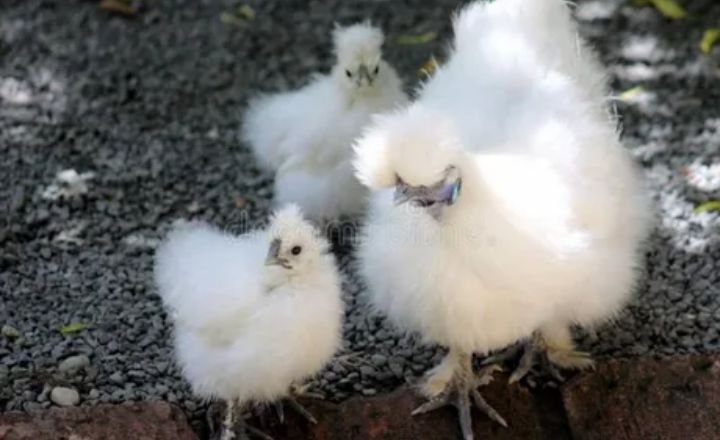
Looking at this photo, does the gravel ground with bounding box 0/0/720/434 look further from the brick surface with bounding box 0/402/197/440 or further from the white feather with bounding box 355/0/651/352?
the white feather with bounding box 355/0/651/352

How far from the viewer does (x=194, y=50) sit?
6234 millimetres

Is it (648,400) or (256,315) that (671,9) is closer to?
(648,400)

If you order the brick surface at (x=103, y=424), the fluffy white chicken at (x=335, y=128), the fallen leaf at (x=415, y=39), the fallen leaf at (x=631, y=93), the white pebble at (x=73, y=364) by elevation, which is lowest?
the brick surface at (x=103, y=424)

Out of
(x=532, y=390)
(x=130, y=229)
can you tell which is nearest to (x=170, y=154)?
(x=130, y=229)

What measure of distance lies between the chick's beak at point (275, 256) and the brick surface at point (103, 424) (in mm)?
566

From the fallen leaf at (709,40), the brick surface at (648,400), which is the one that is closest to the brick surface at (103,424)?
the brick surface at (648,400)

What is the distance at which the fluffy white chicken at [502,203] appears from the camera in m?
3.30

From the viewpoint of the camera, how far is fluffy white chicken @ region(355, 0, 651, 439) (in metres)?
3.30

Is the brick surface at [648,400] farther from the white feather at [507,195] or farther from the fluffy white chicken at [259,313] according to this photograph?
the fluffy white chicken at [259,313]

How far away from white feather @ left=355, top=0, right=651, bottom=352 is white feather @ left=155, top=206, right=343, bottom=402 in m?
0.19

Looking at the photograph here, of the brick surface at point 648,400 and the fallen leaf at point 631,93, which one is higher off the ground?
the fallen leaf at point 631,93

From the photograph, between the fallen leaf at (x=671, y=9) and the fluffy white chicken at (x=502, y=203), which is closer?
the fluffy white chicken at (x=502, y=203)

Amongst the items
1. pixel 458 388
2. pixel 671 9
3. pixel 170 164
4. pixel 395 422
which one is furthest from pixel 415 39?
pixel 395 422

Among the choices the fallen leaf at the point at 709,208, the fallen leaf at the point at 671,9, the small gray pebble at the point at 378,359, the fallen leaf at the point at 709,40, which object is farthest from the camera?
the fallen leaf at the point at 671,9
